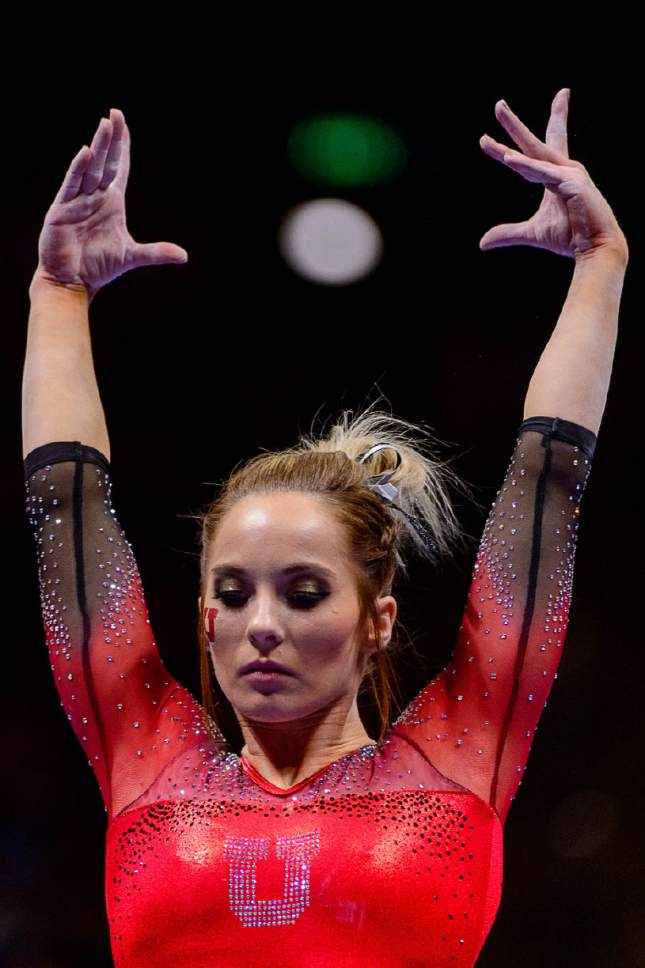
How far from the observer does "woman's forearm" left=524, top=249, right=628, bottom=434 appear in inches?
58.1

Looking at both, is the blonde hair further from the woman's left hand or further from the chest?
the woman's left hand

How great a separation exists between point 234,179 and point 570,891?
1798 millimetres

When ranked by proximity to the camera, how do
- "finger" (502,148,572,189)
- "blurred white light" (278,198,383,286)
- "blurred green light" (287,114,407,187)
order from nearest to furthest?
"finger" (502,148,572,189), "blurred green light" (287,114,407,187), "blurred white light" (278,198,383,286)

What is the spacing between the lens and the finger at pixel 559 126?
5.17 feet

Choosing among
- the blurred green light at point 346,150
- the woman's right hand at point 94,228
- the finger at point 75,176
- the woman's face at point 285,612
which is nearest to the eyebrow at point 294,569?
the woman's face at point 285,612

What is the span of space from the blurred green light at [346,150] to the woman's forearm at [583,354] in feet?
3.27

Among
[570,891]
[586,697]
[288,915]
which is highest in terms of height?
[288,915]

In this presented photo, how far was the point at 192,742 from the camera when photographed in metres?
1.48

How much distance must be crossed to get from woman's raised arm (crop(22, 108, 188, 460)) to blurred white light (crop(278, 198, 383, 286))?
96 cm

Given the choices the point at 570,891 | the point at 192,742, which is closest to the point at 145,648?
the point at 192,742

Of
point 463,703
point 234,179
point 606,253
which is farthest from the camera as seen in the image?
point 234,179

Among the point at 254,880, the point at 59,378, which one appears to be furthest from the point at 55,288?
the point at 254,880

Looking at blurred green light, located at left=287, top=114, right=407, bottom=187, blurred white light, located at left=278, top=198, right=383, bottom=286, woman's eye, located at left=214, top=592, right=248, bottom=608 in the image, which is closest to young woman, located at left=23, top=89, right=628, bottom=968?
woman's eye, located at left=214, top=592, right=248, bottom=608

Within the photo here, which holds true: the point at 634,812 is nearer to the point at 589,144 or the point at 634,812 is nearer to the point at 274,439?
the point at 274,439
